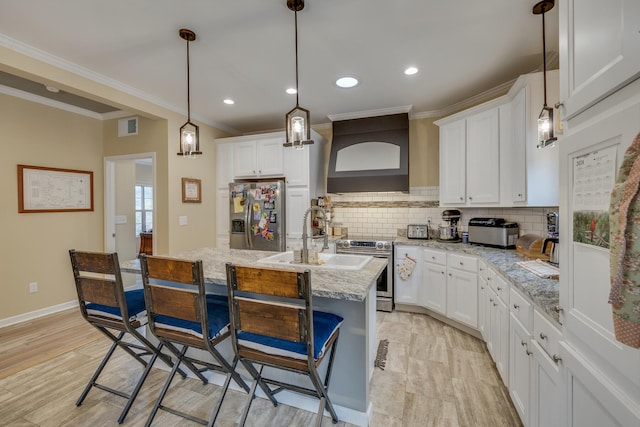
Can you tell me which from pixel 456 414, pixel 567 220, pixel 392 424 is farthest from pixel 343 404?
pixel 567 220

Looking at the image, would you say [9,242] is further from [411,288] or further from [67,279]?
[411,288]

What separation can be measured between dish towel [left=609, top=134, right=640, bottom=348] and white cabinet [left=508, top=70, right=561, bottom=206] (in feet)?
6.86

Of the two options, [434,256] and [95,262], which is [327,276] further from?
[434,256]

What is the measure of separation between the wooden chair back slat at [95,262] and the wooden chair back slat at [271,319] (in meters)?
0.87

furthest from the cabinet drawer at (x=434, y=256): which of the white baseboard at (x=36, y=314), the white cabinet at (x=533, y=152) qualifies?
the white baseboard at (x=36, y=314)

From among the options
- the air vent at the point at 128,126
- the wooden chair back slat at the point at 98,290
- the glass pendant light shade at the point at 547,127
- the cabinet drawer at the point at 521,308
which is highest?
the air vent at the point at 128,126

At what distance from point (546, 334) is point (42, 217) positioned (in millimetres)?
4915

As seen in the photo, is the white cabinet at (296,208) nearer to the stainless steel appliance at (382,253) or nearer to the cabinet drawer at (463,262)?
the stainless steel appliance at (382,253)

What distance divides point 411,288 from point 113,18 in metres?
3.72

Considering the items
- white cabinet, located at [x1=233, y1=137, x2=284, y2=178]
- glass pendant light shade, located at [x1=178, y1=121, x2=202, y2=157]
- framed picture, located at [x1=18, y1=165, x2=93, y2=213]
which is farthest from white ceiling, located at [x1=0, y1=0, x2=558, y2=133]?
framed picture, located at [x1=18, y1=165, x2=93, y2=213]

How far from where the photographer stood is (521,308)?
1.60 m

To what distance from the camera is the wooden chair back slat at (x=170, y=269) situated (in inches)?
57.3

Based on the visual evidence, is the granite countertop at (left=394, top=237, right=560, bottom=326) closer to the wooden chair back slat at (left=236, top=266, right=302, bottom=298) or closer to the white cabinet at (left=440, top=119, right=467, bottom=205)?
the white cabinet at (left=440, top=119, right=467, bottom=205)

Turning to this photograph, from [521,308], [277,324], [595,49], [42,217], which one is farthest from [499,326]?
[42,217]
